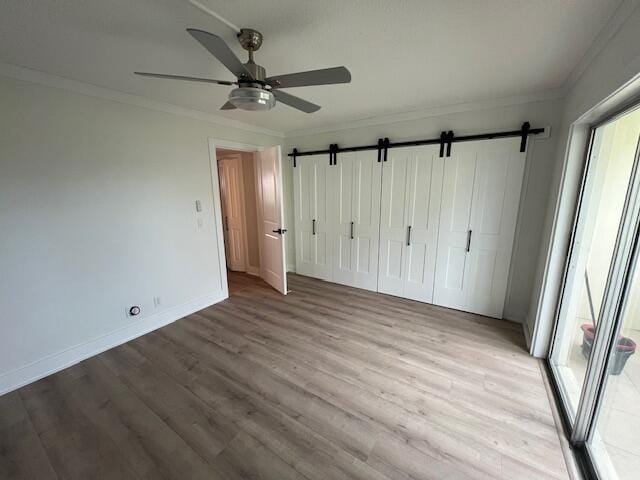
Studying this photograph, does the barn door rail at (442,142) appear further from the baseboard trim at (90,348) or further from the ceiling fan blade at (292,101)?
the baseboard trim at (90,348)

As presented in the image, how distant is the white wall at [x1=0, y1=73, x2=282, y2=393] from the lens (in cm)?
189

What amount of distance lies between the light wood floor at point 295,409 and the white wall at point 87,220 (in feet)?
1.09

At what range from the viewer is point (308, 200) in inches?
160

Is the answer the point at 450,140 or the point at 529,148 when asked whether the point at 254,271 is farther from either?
the point at 529,148

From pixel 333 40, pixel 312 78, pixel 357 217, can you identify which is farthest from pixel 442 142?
pixel 312 78

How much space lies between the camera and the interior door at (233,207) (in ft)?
14.3

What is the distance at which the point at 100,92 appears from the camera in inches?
86.8

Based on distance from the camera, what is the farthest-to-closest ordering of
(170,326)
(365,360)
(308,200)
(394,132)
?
1. (308,200)
2. (394,132)
3. (170,326)
4. (365,360)

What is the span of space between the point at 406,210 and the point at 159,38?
2.78 meters

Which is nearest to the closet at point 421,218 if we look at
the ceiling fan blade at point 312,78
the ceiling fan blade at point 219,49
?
the ceiling fan blade at point 312,78

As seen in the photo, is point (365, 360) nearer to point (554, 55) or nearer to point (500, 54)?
point (500, 54)

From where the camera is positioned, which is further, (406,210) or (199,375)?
(406,210)

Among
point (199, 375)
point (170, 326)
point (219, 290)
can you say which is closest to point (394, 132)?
point (219, 290)

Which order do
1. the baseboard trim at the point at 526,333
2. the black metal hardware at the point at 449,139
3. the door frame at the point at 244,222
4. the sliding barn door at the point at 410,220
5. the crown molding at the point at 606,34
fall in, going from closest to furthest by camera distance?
the crown molding at the point at 606,34 → the baseboard trim at the point at 526,333 → the black metal hardware at the point at 449,139 → the sliding barn door at the point at 410,220 → the door frame at the point at 244,222
